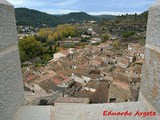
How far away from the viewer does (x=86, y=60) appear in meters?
29.4

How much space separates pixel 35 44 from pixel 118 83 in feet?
96.4

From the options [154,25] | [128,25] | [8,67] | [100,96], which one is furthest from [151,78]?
[128,25]

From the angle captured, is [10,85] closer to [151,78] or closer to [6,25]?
[6,25]

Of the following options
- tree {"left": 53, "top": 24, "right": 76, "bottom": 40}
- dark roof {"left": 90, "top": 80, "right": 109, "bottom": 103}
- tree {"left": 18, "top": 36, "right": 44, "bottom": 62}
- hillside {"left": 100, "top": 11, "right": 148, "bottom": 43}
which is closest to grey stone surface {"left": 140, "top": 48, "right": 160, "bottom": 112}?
dark roof {"left": 90, "top": 80, "right": 109, "bottom": 103}

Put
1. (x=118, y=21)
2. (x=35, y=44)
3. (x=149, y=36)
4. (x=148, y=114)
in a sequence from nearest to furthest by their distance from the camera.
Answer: (x=148, y=114) < (x=149, y=36) < (x=35, y=44) < (x=118, y=21)

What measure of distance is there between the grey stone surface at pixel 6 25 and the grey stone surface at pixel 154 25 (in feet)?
3.66

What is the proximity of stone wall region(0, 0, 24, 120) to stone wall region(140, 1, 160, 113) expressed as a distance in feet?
3.54

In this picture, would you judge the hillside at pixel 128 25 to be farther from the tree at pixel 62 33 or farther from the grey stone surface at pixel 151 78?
the grey stone surface at pixel 151 78

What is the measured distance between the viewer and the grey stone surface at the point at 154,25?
1.48m

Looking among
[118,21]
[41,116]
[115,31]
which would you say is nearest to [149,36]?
[41,116]

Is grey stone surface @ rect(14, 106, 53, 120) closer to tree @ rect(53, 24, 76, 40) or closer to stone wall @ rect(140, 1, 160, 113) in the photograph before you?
stone wall @ rect(140, 1, 160, 113)

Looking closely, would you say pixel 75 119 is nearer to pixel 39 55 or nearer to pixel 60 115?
pixel 60 115

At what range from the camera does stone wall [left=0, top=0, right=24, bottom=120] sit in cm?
141

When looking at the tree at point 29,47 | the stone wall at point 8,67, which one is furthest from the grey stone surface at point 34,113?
the tree at point 29,47
